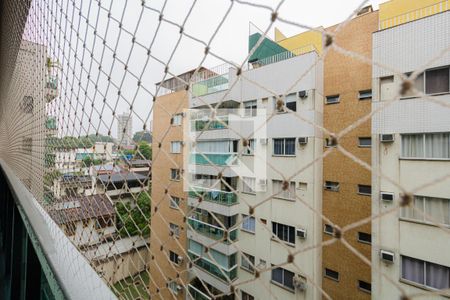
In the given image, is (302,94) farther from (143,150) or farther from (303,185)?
(143,150)

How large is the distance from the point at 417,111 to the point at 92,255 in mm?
2681

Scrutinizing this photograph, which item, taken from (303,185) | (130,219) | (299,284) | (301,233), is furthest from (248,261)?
(299,284)

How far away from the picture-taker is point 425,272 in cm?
241

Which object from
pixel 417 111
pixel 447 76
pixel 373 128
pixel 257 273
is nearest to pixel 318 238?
pixel 373 128

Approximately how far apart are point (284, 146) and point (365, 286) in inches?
84.5

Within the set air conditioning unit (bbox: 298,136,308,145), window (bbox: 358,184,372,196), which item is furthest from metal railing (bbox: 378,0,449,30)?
window (bbox: 358,184,372,196)

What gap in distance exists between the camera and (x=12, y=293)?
0.88 metres

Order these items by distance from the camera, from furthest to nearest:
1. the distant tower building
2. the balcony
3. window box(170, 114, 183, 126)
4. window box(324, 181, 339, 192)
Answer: window box(324, 181, 339, 192) < the balcony < the distant tower building < window box(170, 114, 183, 126)

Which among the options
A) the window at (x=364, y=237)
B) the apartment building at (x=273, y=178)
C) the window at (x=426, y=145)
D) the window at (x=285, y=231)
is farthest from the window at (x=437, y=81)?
the window at (x=285, y=231)

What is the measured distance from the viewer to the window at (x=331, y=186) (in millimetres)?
3344

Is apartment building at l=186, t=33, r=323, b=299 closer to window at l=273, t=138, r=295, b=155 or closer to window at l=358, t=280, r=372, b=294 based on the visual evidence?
window at l=273, t=138, r=295, b=155

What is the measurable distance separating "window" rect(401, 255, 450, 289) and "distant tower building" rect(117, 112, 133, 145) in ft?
9.86

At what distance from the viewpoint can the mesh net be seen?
0.36 meters

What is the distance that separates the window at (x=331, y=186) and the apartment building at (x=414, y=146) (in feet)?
2.04
